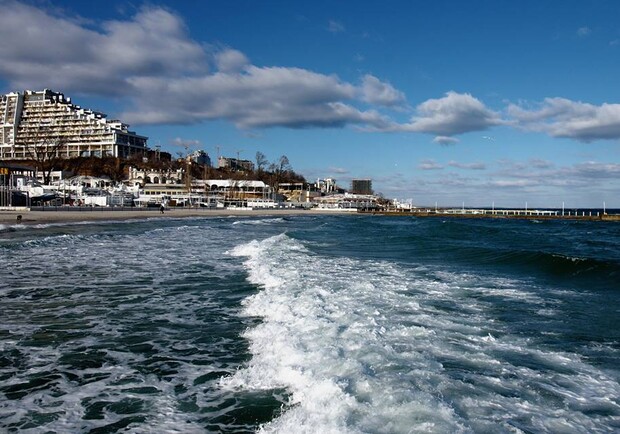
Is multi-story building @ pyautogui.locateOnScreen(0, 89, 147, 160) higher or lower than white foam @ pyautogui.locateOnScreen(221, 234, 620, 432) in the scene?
higher

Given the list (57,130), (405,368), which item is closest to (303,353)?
(405,368)

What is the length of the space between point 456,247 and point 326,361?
21634 millimetres

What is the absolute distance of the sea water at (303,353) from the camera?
16.0ft

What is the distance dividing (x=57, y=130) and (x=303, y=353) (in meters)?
164

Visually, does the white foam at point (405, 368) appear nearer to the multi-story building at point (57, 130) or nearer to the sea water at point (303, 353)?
the sea water at point (303, 353)

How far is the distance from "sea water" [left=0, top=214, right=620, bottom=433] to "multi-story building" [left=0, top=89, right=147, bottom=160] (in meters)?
143

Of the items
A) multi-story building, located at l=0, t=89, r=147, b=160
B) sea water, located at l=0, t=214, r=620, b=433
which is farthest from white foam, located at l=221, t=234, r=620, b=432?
multi-story building, located at l=0, t=89, r=147, b=160

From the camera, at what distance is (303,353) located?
6.67 metres

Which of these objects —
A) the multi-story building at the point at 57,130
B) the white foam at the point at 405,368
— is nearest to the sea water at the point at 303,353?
the white foam at the point at 405,368

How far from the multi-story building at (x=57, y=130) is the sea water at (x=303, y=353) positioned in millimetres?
142902

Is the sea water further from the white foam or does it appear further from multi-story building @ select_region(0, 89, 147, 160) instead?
multi-story building @ select_region(0, 89, 147, 160)

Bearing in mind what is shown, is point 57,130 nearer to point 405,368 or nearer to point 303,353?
point 303,353

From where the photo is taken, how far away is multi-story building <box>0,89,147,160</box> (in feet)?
470

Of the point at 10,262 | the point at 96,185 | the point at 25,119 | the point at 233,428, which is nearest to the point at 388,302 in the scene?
the point at 233,428
